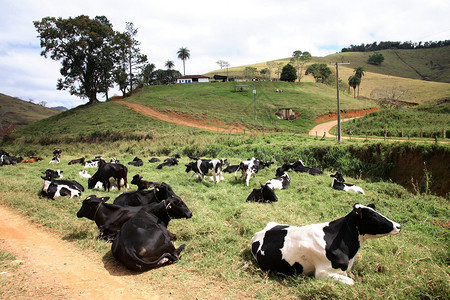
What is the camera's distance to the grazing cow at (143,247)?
514 cm

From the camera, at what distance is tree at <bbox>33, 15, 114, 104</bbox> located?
153ft

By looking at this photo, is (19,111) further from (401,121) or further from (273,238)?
(273,238)

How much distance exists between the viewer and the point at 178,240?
6.39 m

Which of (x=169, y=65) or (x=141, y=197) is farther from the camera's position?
(x=169, y=65)

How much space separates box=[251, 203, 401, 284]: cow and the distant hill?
87.0 meters

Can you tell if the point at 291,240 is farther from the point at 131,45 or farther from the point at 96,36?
the point at 131,45

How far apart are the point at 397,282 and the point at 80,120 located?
4637cm

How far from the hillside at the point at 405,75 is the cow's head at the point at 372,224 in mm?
69650

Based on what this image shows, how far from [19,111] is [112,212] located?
103759 millimetres

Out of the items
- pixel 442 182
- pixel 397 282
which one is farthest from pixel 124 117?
pixel 397 282

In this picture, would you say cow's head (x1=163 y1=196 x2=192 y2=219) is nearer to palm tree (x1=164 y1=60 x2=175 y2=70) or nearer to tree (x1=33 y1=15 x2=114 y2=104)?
tree (x1=33 y1=15 x2=114 y2=104)

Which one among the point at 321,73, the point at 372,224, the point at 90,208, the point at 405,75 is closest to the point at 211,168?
the point at 90,208

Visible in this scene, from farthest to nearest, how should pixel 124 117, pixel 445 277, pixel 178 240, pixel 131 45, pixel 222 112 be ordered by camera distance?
pixel 131 45 → pixel 222 112 → pixel 124 117 → pixel 178 240 → pixel 445 277

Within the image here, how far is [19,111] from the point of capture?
89.8 metres
